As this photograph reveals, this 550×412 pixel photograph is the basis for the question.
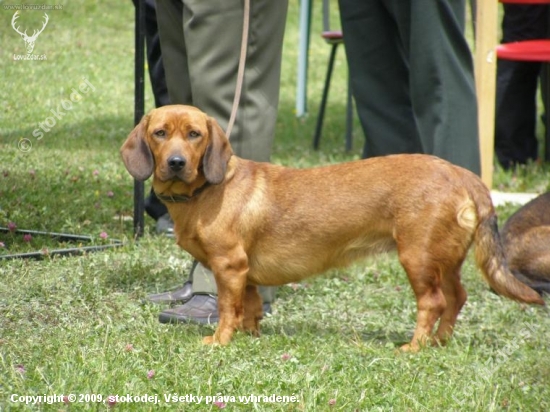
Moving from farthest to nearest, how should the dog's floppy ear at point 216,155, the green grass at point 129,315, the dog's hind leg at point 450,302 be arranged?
the dog's hind leg at point 450,302 < the dog's floppy ear at point 216,155 < the green grass at point 129,315

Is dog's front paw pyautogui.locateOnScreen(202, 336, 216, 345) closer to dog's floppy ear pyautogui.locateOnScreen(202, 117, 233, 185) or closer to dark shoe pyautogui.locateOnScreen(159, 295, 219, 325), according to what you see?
dark shoe pyautogui.locateOnScreen(159, 295, 219, 325)

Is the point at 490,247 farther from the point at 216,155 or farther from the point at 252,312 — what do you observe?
the point at 216,155

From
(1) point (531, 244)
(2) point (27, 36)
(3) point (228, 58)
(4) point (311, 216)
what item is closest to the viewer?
(4) point (311, 216)

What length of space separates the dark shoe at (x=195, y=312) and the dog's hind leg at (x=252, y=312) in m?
0.19

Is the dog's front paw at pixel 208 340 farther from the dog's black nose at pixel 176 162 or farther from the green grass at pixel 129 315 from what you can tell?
the dog's black nose at pixel 176 162

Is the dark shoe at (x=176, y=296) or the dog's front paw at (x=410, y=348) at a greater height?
the dog's front paw at (x=410, y=348)

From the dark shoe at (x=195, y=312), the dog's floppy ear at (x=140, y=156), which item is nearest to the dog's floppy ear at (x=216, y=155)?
the dog's floppy ear at (x=140, y=156)

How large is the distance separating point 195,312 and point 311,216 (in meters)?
0.76

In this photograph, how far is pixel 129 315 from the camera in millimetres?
4391

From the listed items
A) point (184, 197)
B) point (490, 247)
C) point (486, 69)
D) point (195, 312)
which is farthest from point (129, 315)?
point (486, 69)

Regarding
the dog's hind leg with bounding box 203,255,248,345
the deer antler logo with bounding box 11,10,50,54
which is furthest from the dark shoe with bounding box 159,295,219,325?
the deer antler logo with bounding box 11,10,50,54

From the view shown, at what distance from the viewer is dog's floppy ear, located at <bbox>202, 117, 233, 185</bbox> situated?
397cm

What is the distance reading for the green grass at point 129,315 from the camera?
3363 mm

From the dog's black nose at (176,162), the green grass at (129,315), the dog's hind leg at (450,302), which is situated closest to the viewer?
the green grass at (129,315)
